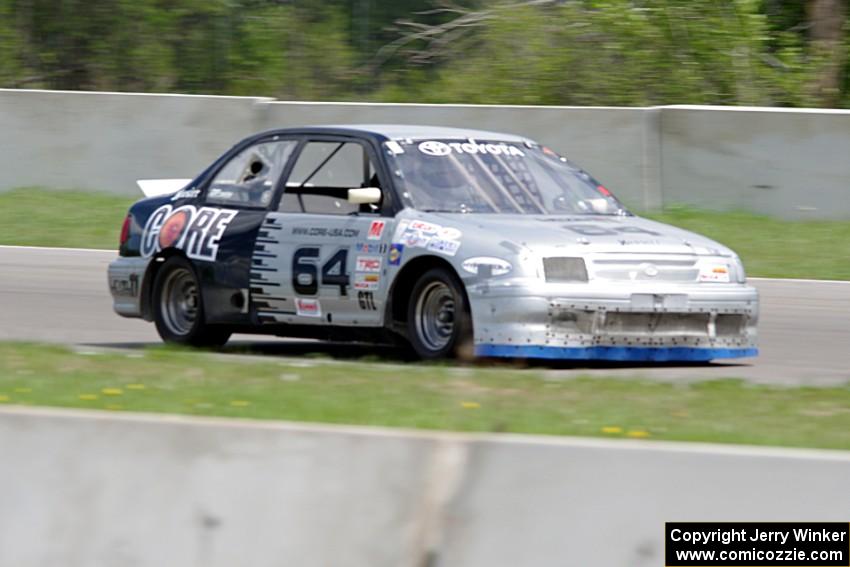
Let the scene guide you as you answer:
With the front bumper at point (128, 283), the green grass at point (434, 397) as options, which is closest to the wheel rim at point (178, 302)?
the front bumper at point (128, 283)

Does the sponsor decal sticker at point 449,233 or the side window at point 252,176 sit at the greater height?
the side window at point 252,176

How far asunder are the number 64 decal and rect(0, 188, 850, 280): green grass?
670 centimetres

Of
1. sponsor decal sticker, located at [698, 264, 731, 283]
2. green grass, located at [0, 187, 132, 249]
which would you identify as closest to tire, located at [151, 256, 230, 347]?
sponsor decal sticker, located at [698, 264, 731, 283]

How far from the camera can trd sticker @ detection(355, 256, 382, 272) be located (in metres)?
9.73

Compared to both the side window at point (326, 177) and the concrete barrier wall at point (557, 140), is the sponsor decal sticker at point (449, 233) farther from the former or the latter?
the concrete barrier wall at point (557, 140)

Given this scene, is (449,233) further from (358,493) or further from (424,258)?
(358,493)

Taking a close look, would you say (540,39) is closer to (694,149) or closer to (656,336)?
(694,149)

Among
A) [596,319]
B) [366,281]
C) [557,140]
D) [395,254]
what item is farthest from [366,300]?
[557,140]

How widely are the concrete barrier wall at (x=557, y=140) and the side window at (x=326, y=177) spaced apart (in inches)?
306

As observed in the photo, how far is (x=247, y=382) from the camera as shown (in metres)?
8.35

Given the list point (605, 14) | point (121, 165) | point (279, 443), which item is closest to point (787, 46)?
point (605, 14)

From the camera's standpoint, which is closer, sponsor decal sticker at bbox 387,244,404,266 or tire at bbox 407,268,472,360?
tire at bbox 407,268,472,360

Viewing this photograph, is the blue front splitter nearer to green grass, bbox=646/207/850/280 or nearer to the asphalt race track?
the asphalt race track
